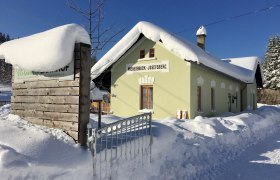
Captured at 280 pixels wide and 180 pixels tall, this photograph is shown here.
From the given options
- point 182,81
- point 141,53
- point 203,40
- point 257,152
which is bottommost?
point 257,152

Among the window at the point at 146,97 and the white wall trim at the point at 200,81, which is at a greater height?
the white wall trim at the point at 200,81

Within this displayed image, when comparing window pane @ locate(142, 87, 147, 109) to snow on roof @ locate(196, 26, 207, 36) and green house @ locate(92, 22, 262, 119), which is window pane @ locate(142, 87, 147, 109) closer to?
green house @ locate(92, 22, 262, 119)

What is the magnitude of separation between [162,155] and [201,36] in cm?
1776

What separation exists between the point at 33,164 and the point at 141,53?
460 inches

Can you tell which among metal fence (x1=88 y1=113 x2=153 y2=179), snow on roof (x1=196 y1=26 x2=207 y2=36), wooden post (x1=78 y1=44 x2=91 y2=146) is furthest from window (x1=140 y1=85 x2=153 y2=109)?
wooden post (x1=78 y1=44 x2=91 y2=146)

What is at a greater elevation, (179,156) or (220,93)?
(220,93)

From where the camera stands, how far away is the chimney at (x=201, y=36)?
2256 cm

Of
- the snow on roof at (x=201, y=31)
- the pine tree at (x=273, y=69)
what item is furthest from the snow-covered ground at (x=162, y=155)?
the pine tree at (x=273, y=69)

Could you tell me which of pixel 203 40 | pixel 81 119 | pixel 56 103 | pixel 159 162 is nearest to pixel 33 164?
pixel 81 119

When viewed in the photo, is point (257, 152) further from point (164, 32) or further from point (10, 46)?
point (10, 46)

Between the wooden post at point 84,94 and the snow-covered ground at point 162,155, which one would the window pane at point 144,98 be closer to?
the snow-covered ground at point 162,155

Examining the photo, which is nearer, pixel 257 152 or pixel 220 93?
pixel 257 152

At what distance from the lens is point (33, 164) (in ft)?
15.1

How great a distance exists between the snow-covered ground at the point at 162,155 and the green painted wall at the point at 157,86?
3.42 metres
